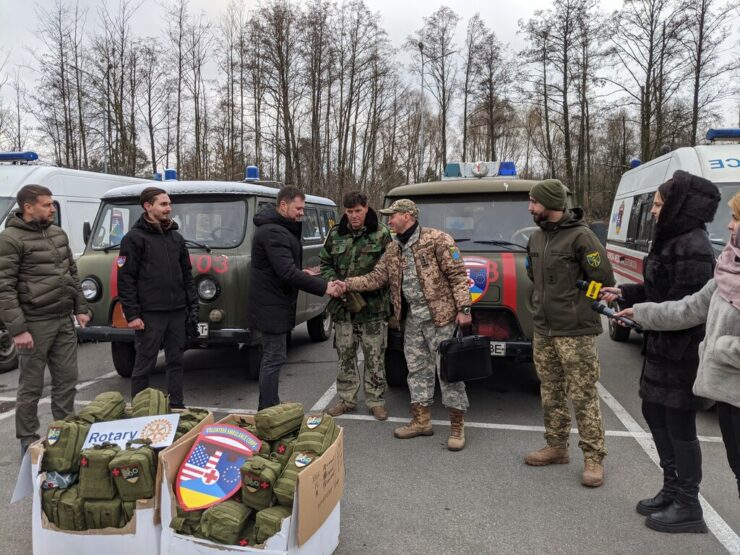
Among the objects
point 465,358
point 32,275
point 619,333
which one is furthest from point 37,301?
point 619,333

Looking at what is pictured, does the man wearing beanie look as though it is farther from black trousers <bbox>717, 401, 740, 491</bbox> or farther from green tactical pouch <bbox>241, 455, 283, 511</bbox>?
green tactical pouch <bbox>241, 455, 283, 511</bbox>

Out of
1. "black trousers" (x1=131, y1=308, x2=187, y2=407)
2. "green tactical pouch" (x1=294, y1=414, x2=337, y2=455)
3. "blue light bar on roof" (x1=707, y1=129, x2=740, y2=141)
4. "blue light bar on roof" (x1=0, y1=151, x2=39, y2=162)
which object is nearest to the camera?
"green tactical pouch" (x1=294, y1=414, x2=337, y2=455)

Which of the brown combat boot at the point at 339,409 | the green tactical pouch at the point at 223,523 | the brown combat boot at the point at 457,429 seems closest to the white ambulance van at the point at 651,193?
the brown combat boot at the point at 457,429

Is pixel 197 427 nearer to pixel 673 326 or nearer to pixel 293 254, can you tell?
pixel 293 254

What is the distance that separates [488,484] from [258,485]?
1.88m

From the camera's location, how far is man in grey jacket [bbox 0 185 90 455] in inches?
147

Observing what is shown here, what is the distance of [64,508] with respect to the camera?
2465 millimetres

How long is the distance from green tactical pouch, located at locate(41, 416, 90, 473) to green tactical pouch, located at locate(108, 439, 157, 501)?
0.27 m

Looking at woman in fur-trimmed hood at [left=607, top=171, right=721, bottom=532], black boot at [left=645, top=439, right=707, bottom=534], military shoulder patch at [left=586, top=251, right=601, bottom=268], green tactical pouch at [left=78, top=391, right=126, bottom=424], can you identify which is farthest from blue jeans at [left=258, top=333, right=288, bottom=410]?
black boot at [left=645, top=439, right=707, bottom=534]

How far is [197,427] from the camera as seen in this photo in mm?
2857

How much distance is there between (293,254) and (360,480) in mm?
1811

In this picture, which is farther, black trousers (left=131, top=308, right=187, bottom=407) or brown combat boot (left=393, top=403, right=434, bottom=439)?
brown combat boot (left=393, top=403, right=434, bottom=439)

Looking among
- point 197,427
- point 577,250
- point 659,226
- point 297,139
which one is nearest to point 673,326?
point 659,226

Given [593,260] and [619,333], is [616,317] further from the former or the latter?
[619,333]
